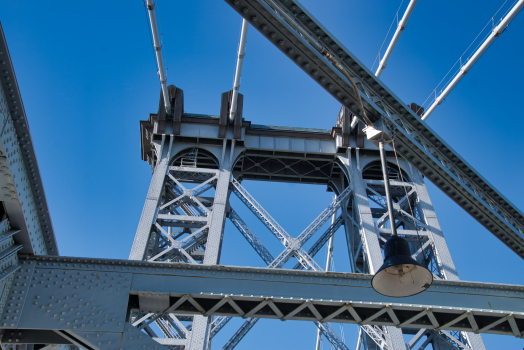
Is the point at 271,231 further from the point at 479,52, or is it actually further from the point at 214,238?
the point at 479,52

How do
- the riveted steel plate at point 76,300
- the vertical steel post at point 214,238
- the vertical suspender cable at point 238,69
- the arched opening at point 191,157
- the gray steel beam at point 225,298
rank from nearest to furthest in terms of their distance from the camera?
1. the riveted steel plate at point 76,300
2. the gray steel beam at point 225,298
3. the vertical steel post at point 214,238
4. the vertical suspender cable at point 238,69
5. the arched opening at point 191,157

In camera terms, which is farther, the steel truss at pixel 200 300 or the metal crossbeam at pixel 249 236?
the metal crossbeam at pixel 249 236

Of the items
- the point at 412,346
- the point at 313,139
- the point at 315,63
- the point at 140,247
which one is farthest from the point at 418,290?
the point at 313,139

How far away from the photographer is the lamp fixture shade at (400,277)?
5914mm

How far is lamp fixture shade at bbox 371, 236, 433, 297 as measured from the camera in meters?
5.91

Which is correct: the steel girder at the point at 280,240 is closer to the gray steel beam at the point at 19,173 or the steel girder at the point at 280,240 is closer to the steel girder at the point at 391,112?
the steel girder at the point at 391,112

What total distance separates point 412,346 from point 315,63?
10328 millimetres

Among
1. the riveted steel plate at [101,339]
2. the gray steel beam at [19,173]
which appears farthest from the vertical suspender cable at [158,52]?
the riveted steel plate at [101,339]

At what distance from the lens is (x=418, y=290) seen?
234 inches

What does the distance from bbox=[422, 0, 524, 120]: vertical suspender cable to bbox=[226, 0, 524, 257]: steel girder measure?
27.6 ft

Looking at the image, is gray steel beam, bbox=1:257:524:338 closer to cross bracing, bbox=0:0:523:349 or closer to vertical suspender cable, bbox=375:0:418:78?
cross bracing, bbox=0:0:523:349

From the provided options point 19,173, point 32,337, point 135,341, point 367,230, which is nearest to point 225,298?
point 135,341

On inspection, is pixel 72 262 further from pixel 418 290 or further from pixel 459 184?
pixel 459 184

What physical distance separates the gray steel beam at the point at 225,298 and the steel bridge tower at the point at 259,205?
22.4 feet
